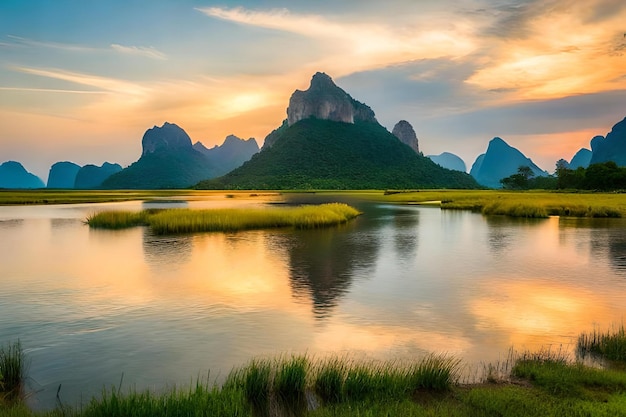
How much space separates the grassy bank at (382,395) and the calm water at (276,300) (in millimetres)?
1928

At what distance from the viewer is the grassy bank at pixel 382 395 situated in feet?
28.7

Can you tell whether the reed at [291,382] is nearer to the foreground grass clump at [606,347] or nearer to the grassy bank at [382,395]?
the grassy bank at [382,395]

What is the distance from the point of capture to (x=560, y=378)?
1081 centimetres

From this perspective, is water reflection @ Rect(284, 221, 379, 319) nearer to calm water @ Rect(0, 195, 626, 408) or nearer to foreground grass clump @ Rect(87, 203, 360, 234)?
calm water @ Rect(0, 195, 626, 408)

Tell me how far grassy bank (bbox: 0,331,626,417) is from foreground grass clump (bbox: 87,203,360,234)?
125ft

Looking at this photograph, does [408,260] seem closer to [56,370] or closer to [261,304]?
[261,304]

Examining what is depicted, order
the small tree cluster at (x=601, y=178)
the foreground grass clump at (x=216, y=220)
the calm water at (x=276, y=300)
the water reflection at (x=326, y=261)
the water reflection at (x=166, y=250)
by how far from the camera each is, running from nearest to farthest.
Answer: the calm water at (x=276, y=300), the water reflection at (x=326, y=261), the water reflection at (x=166, y=250), the foreground grass clump at (x=216, y=220), the small tree cluster at (x=601, y=178)

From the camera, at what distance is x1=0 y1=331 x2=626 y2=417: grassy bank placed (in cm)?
874

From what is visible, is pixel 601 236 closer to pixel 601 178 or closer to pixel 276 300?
pixel 276 300

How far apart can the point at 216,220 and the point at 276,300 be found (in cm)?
3063

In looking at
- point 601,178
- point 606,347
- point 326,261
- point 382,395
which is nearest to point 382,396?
point 382,395

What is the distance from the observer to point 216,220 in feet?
164

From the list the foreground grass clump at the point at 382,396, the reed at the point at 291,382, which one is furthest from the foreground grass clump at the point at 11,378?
the reed at the point at 291,382

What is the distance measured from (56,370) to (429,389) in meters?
10.5
